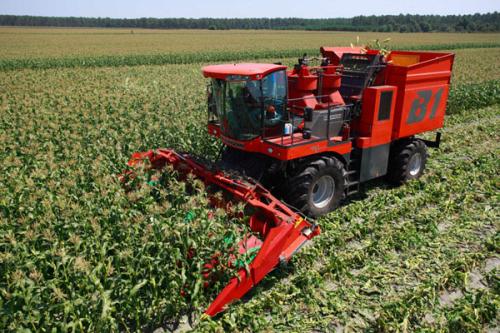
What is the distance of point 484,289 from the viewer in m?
4.71

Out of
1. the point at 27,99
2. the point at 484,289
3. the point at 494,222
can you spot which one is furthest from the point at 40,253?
the point at 27,99

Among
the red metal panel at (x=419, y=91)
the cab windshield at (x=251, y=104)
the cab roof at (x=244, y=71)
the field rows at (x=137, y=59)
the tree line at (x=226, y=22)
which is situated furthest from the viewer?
the tree line at (x=226, y=22)

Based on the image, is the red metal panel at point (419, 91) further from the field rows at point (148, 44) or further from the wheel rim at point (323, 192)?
the field rows at point (148, 44)

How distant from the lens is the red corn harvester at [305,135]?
5301mm

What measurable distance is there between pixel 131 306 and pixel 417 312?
308 cm

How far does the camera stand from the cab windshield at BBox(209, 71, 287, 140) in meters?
5.87

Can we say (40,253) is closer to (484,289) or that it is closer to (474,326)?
(474,326)

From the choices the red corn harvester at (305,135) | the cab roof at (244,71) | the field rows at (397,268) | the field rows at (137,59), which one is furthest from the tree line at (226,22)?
the cab roof at (244,71)

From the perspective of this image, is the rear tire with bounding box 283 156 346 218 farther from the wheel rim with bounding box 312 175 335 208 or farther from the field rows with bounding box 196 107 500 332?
the field rows with bounding box 196 107 500 332

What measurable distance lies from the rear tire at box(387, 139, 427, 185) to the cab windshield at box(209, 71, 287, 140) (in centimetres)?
293

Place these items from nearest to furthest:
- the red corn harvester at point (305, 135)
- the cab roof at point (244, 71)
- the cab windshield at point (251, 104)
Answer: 1. the red corn harvester at point (305, 135)
2. the cab roof at point (244, 71)
3. the cab windshield at point (251, 104)

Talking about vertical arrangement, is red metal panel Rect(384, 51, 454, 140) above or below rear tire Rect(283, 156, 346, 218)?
above

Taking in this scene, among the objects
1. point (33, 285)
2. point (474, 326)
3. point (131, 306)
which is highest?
point (33, 285)

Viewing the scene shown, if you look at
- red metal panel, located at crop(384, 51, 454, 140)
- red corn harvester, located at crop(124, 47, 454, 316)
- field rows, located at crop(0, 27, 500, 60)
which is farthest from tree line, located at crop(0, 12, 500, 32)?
red corn harvester, located at crop(124, 47, 454, 316)
